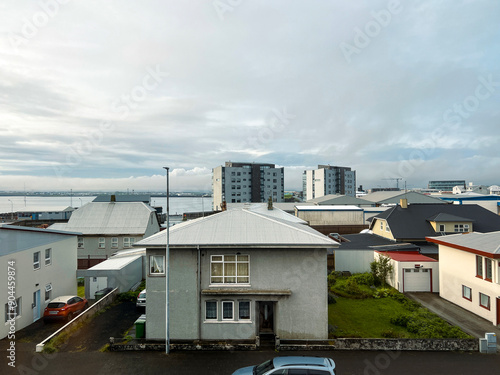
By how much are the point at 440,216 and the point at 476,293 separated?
1430 cm

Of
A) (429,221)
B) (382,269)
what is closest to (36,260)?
(382,269)

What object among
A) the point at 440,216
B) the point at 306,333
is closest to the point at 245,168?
the point at 440,216

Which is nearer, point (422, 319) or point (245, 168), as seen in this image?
point (422, 319)

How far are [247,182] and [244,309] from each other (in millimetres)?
97778

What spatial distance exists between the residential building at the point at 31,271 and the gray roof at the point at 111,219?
1331 cm

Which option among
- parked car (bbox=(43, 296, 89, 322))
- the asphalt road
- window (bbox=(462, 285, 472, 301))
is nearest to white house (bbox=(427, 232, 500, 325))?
window (bbox=(462, 285, 472, 301))

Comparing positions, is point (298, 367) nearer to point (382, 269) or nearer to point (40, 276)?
point (382, 269)

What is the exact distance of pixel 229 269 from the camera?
52.0 feet

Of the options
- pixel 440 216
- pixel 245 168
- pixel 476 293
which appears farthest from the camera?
pixel 245 168

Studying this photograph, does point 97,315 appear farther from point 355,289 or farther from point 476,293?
point 476,293

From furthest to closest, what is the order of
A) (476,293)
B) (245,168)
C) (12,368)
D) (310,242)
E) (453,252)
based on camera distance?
(245,168) → (453,252) → (476,293) → (310,242) → (12,368)

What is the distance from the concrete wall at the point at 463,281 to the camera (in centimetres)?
1763

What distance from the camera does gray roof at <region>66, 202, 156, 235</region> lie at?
3794cm

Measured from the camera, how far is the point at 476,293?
19.0 meters
